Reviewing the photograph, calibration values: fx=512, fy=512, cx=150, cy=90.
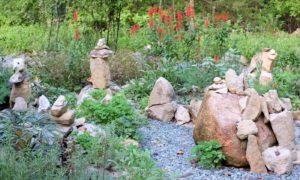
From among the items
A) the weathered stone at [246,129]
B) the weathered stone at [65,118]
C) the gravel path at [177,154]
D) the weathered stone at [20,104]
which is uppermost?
the weathered stone at [246,129]

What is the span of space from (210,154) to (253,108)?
0.60m

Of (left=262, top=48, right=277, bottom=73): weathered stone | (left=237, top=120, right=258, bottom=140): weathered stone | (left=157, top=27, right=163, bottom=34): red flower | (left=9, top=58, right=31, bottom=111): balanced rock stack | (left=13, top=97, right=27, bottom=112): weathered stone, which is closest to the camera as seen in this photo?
(left=237, top=120, right=258, bottom=140): weathered stone

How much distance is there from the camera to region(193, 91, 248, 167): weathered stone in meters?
4.76

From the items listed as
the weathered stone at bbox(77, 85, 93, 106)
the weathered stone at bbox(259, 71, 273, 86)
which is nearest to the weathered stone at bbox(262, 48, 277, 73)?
the weathered stone at bbox(259, 71, 273, 86)

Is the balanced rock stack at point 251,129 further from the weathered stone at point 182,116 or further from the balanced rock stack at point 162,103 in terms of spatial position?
the balanced rock stack at point 162,103

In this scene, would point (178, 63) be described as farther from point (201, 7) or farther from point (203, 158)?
point (201, 7)

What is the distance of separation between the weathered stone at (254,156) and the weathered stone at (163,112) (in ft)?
5.25

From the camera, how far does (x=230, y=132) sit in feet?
15.8

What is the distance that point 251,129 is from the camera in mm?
4707

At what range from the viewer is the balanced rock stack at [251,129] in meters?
4.67

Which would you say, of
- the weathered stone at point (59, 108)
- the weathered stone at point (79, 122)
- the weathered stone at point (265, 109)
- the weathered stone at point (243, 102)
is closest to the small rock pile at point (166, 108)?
the weathered stone at point (243, 102)

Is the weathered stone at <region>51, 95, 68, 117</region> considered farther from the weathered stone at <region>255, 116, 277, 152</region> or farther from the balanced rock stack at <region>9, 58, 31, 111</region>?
the weathered stone at <region>255, 116, 277, 152</region>

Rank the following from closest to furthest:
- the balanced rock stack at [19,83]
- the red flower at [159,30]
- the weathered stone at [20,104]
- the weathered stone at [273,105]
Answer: the weathered stone at [273,105]
the weathered stone at [20,104]
the balanced rock stack at [19,83]
the red flower at [159,30]

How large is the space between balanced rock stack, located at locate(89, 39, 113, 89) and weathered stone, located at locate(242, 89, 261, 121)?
7.64 ft
